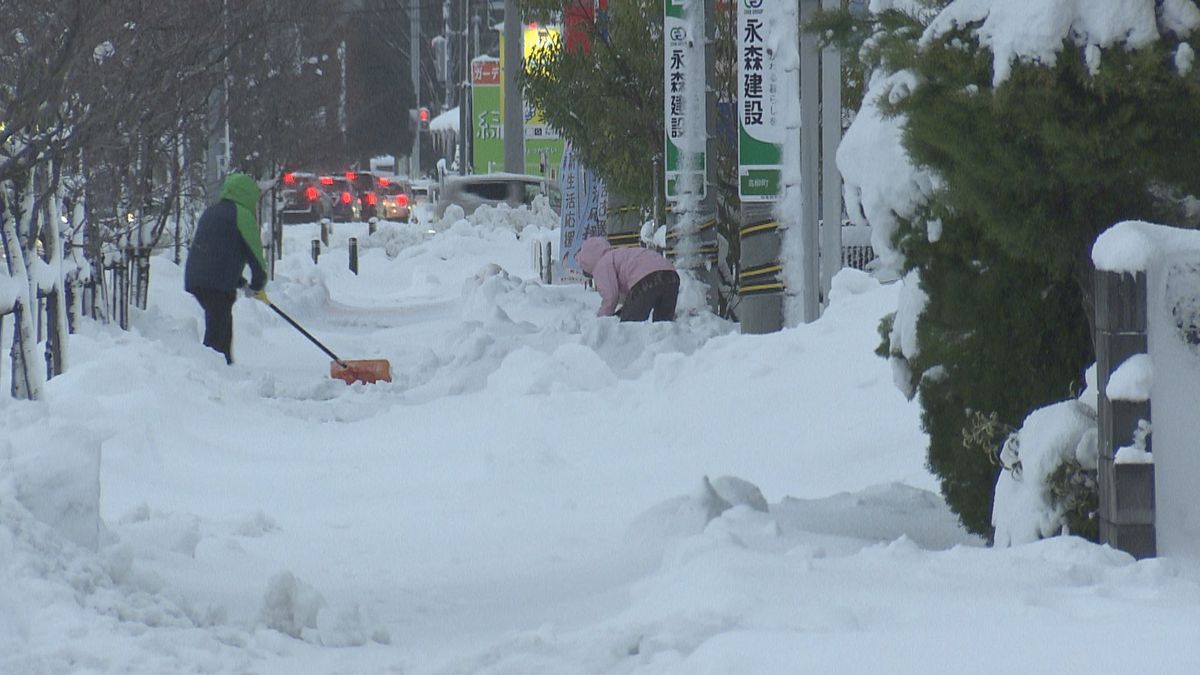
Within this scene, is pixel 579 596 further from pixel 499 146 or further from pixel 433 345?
pixel 499 146

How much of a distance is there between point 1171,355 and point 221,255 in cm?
1069

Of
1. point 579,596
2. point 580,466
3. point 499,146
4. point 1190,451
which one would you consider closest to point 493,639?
point 579,596

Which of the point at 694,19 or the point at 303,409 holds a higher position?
the point at 694,19

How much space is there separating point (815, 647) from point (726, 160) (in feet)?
39.6

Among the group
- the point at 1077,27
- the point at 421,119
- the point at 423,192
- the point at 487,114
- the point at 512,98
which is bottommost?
the point at 1077,27

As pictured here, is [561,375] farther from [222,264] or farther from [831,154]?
[222,264]

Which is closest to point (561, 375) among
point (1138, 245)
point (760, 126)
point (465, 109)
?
point (760, 126)

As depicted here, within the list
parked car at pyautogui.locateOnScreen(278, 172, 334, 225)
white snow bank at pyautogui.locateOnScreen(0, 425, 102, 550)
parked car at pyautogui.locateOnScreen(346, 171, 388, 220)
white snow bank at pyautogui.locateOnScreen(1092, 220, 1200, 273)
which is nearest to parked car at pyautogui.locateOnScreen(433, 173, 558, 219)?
parked car at pyautogui.locateOnScreen(278, 172, 334, 225)

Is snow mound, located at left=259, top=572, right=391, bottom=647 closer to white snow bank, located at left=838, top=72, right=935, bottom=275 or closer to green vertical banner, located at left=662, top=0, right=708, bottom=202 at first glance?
white snow bank, located at left=838, top=72, right=935, bottom=275

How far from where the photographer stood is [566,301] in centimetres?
1962

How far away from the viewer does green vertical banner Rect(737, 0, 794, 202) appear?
11781mm

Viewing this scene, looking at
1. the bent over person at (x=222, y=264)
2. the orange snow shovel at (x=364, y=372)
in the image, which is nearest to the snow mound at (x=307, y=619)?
the orange snow shovel at (x=364, y=372)

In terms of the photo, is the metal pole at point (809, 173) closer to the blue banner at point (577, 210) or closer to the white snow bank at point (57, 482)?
the white snow bank at point (57, 482)

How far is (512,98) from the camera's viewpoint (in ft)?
118
